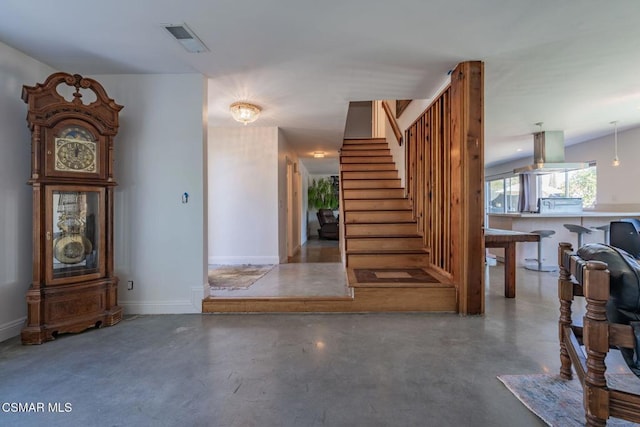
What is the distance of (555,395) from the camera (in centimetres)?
167

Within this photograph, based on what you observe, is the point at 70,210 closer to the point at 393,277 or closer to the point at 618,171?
the point at 393,277

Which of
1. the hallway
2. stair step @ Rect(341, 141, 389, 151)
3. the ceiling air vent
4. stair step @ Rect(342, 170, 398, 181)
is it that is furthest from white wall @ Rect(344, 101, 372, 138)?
the ceiling air vent

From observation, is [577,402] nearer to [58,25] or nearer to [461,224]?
[461,224]

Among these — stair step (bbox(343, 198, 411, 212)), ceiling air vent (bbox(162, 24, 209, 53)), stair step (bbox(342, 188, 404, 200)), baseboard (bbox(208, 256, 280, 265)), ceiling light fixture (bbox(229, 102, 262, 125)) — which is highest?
ceiling air vent (bbox(162, 24, 209, 53))

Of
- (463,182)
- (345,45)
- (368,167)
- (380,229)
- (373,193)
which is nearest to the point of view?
(345,45)

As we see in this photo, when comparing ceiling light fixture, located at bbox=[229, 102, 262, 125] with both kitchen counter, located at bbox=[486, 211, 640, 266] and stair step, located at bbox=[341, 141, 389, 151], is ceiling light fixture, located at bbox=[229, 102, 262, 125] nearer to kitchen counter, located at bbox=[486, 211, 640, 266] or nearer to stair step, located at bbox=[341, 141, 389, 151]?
stair step, located at bbox=[341, 141, 389, 151]

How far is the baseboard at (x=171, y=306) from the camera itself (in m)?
3.11

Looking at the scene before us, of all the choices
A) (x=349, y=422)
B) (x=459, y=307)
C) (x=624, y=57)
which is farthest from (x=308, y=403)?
(x=624, y=57)

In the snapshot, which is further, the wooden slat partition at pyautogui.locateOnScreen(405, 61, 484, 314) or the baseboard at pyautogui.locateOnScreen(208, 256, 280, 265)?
the baseboard at pyautogui.locateOnScreen(208, 256, 280, 265)

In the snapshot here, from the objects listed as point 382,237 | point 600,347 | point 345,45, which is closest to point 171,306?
point 382,237

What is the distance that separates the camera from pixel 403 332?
2.61 m

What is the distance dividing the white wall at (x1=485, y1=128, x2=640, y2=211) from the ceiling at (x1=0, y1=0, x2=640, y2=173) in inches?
94.7

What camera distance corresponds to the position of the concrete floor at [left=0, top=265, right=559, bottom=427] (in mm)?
1552

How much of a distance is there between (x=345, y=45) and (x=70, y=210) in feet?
9.17
